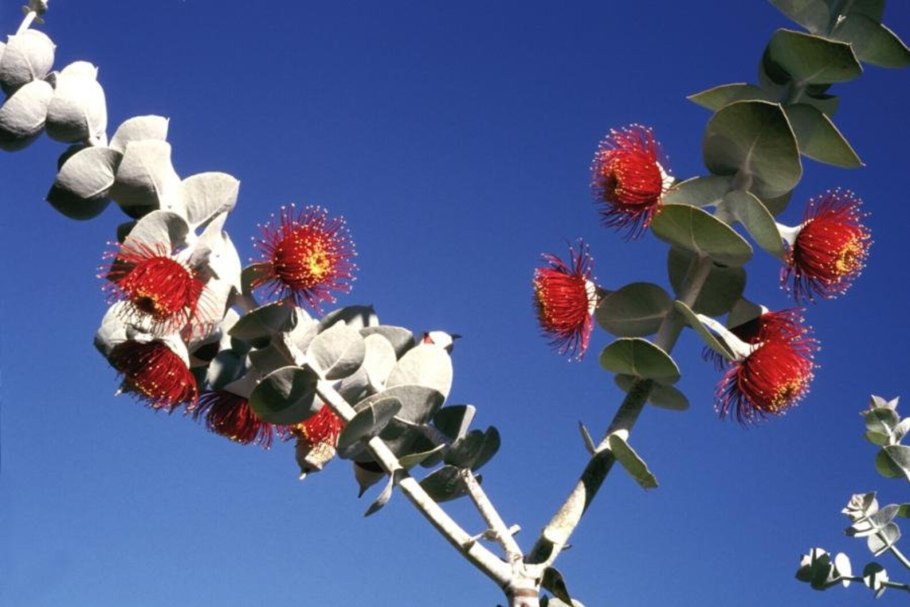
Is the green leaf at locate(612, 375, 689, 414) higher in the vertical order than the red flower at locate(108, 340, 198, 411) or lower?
higher

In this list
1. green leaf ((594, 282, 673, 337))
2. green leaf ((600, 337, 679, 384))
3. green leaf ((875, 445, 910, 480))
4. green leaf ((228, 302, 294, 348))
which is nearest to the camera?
green leaf ((228, 302, 294, 348))

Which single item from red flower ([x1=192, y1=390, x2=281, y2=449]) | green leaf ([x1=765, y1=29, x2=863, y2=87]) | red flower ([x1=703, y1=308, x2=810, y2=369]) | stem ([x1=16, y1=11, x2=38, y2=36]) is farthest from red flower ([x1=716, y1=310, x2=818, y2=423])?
stem ([x1=16, y1=11, x2=38, y2=36])

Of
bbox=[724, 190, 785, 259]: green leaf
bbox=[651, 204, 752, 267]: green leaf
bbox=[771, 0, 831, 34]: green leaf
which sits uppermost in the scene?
bbox=[771, 0, 831, 34]: green leaf

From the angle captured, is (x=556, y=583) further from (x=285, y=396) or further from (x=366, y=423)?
(x=285, y=396)

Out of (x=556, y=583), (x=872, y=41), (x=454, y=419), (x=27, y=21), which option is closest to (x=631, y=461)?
(x=556, y=583)

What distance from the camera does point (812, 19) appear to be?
1778mm

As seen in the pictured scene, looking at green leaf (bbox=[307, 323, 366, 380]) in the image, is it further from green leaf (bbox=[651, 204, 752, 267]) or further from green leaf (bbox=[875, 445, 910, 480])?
green leaf (bbox=[875, 445, 910, 480])

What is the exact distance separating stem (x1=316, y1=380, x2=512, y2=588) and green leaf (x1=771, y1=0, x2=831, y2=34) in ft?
3.29


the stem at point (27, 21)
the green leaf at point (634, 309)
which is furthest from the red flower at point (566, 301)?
the stem at point (27, 21)

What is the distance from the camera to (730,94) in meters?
1.75

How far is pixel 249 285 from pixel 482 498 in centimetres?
49

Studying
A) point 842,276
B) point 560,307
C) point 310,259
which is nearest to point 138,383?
point 310,259

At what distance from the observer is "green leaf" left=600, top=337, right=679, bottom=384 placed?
1567 mm

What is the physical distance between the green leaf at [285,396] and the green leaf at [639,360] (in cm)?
46
